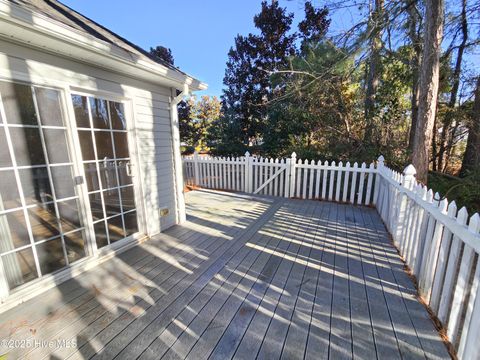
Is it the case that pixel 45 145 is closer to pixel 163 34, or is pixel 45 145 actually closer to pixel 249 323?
pixel 249 323

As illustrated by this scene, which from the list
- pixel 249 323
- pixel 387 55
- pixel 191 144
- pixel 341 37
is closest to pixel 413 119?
pixel 387 55

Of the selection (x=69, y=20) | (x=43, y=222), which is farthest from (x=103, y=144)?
(x=69, y=20)

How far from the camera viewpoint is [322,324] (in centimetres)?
160

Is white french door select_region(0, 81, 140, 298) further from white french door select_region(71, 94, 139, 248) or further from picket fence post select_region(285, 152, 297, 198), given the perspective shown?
picket fence post select_region(285, 152, 297, 198)

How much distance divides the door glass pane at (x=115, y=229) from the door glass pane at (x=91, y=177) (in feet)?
1.49

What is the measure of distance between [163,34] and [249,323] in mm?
13906

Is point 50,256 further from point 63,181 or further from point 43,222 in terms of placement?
point 63,181

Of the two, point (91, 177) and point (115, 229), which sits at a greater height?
point (91, 177)

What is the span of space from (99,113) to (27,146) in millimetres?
758

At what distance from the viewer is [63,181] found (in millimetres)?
2088

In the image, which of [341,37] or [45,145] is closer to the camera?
[45,145]

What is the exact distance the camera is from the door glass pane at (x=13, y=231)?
1.73m

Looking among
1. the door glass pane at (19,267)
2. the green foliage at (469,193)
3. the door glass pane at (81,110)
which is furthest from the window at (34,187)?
the green foliage at (469,193)

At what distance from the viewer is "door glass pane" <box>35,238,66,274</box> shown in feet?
6.51
